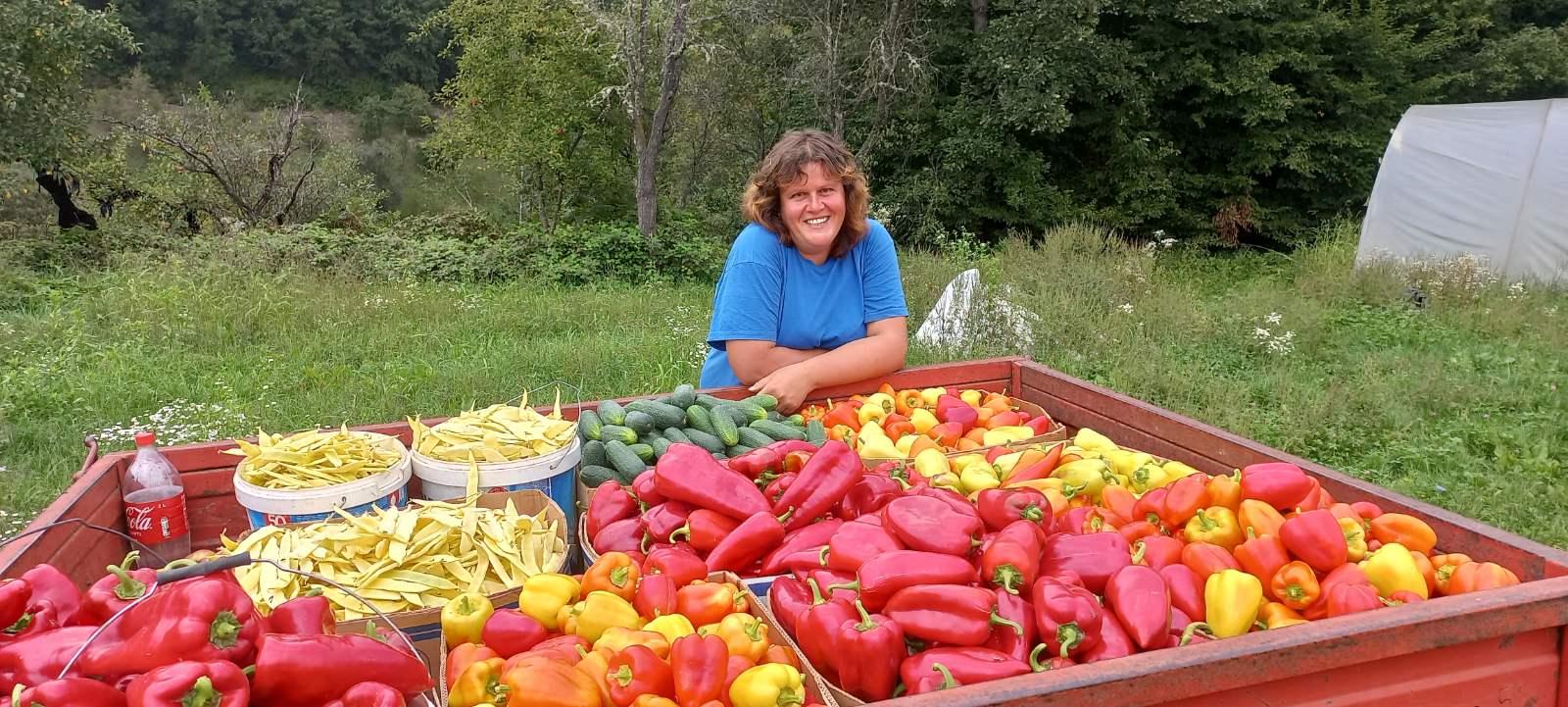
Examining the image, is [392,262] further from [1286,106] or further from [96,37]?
[1286,106]

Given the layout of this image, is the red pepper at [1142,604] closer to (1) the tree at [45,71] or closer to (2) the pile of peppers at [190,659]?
(2) the pile of peppers at [190,659]

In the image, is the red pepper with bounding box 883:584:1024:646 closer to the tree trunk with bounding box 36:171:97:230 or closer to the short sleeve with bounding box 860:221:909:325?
the short sleeve with bounding box 860:221:909:325

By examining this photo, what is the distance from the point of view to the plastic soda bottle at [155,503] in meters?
2.87

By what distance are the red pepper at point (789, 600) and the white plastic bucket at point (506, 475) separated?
0.85m

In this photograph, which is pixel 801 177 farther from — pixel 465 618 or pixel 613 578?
pixel 465 618

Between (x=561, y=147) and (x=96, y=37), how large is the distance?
10.5m

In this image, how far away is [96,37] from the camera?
15.7m

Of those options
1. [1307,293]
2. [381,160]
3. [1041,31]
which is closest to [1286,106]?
[1041,31]

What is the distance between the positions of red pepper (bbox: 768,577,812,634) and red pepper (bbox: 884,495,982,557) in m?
0.27

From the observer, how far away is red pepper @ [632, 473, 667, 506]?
2.64 metres

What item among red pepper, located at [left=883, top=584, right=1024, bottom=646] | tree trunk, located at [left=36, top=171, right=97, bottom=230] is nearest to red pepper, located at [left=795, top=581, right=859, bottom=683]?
red pepper, located at [left=883, top=584, right=1024, bottom=646]

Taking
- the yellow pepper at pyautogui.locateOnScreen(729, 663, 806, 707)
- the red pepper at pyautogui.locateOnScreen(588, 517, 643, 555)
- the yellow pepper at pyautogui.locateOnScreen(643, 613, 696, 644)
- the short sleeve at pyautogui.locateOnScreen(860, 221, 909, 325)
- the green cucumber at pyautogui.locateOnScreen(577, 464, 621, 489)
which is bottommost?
the green cucumber at pyautogui.locateOnScreen(577, 464, 621, 489)

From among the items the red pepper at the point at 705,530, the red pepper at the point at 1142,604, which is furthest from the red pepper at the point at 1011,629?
the red pepper at the point at 705,530

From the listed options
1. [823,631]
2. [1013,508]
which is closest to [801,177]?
[1013,508]
